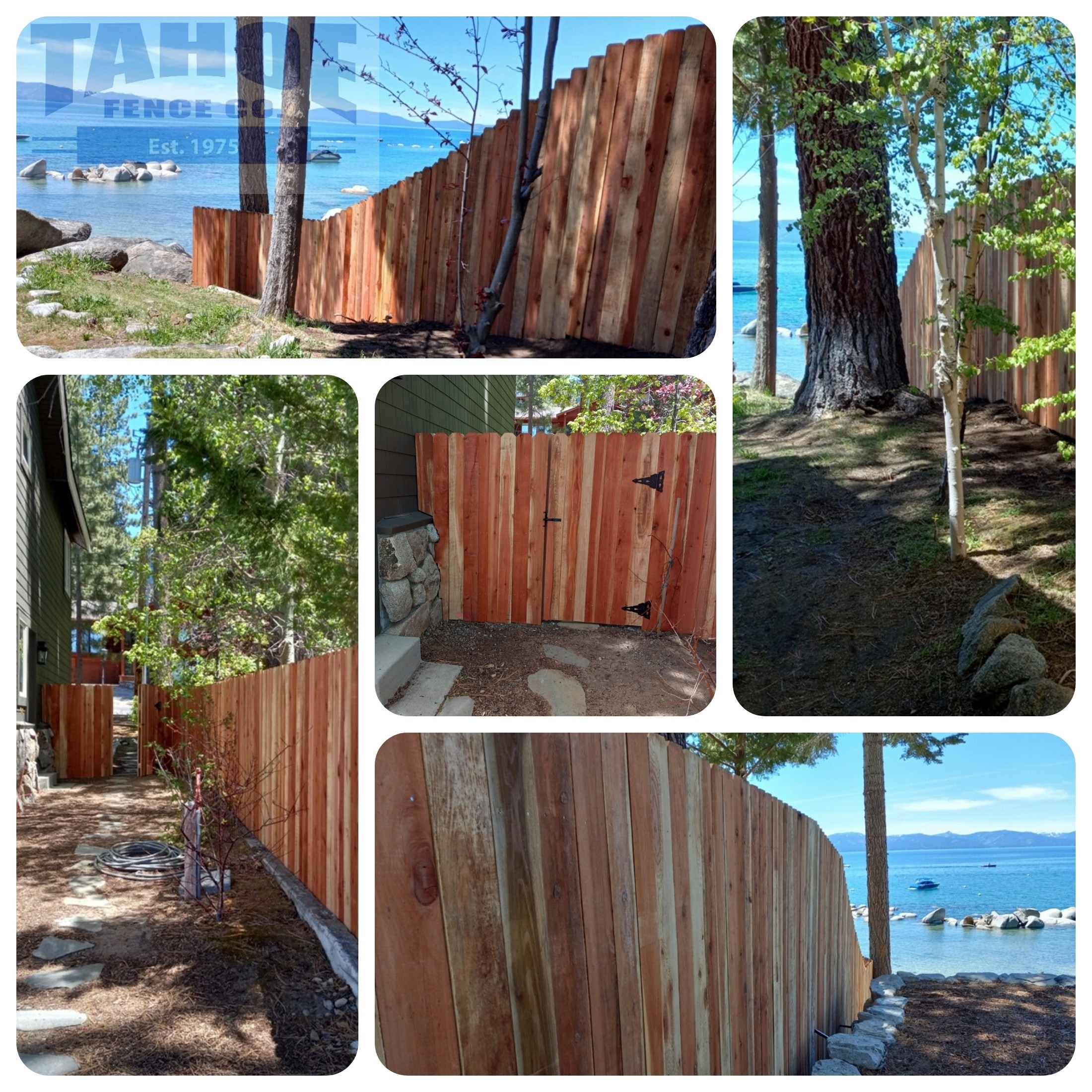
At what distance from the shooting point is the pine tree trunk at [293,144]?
8.29 feet

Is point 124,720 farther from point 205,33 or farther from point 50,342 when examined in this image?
point 205,33

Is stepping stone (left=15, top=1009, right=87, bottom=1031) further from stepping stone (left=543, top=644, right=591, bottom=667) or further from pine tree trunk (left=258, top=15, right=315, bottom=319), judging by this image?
pine tree trunk (left=258, top=15, right=315, bottom=319)

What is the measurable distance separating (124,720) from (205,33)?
3324 mm

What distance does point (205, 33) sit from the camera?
2.53 metres

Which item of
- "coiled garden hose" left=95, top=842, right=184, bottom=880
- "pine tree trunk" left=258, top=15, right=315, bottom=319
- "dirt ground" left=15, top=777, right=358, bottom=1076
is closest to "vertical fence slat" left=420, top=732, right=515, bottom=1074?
"dirt ground" left=15, top=777, right=358, bottom=1076

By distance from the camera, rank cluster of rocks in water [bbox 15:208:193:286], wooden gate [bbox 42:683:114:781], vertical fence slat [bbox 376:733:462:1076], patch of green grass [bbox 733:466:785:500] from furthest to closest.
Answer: wooden gate [bbox 42:683:114:781]
patch of green grass [bbox 733:466:785:500]
cluster of rocks in water [bbox 15:208:193:286]
vertical fence slat [bbox 376:733:462:1076]

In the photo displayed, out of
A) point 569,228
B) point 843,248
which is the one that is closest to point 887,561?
point 843,248

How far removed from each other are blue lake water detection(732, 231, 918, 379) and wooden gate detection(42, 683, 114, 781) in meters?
3.34

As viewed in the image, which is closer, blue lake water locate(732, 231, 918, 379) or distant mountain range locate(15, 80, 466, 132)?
distant mountain range locate(15, 80, 466, 132)

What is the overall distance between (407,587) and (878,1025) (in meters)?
3.14

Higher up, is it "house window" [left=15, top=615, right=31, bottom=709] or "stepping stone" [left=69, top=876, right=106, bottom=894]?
"house window" [left=15, top=615, right=31, bottom=709]

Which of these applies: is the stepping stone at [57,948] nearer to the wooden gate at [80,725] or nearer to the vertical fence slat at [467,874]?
the wooden gate at [80,725]

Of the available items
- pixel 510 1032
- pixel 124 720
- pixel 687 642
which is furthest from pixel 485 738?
pixel 124 720

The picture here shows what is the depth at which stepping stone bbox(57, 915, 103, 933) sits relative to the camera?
132 inches
